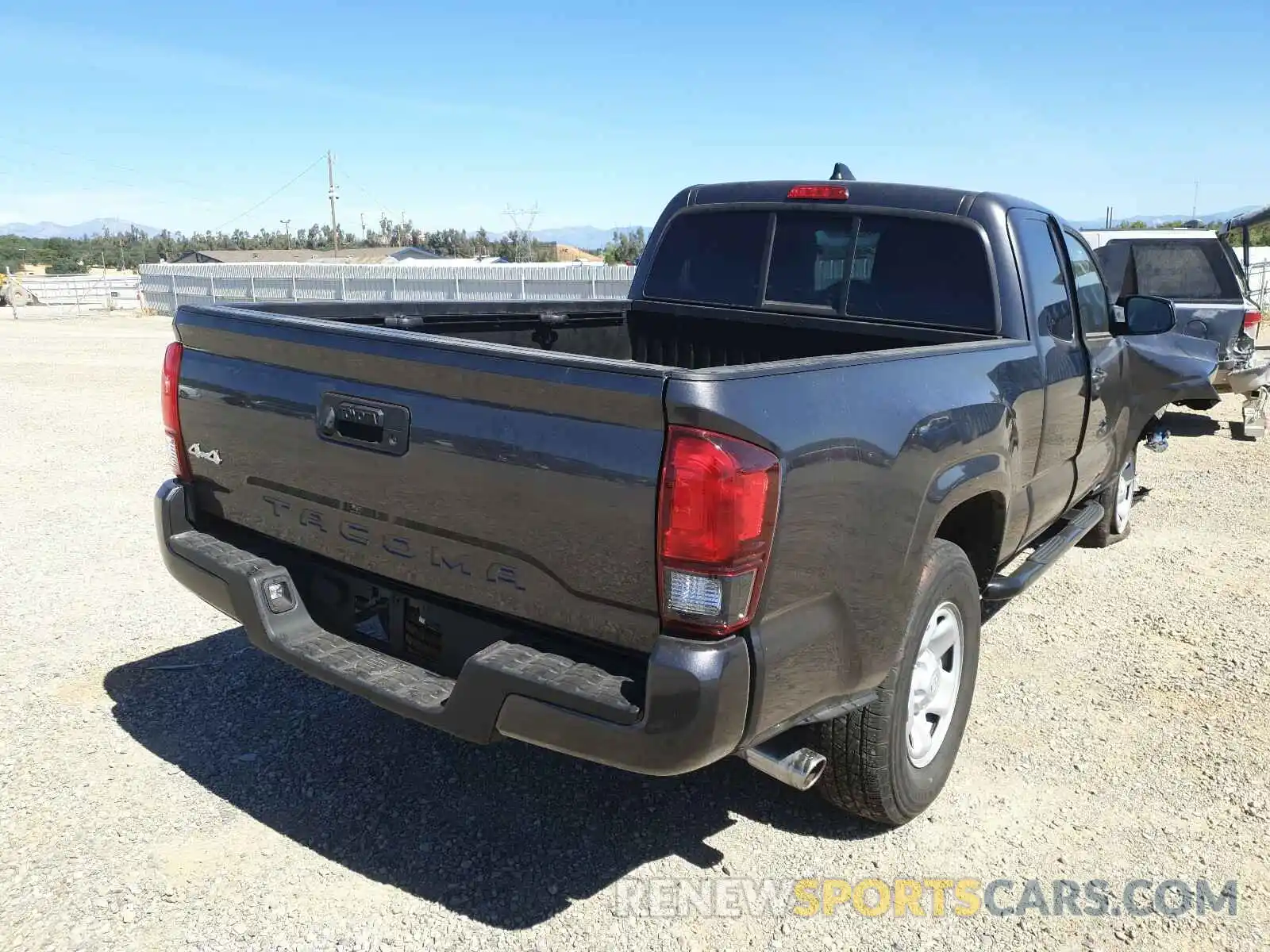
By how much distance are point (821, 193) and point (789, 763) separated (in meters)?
2.71

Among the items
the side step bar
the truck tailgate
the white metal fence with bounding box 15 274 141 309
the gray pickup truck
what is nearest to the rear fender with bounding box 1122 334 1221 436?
the side step bar

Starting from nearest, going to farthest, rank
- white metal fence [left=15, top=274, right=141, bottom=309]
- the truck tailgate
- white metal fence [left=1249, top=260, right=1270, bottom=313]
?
the truck tailgate, white metal fence [left=1249, top=260, right=1270, bottom=313], white metal fence [left=15, top=274, right=141, bottom=309]

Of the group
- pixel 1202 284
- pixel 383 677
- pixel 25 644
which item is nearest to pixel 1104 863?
pixel 383 677

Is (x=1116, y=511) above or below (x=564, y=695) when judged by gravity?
below

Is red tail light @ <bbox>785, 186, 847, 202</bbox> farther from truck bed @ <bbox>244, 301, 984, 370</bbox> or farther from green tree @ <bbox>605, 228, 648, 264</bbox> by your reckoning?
green tree @ <bbox>605, 228, 648, 264</bbox>

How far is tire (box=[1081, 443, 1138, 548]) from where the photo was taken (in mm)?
6277

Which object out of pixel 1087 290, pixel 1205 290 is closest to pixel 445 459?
pixel 1087 290

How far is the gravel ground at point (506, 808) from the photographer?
2867 mm

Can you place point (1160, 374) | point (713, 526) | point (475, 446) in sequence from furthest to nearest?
1. point (1160, 374)
2. point (475, 446)
3. point (713, 526)

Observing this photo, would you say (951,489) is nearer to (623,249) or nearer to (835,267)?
(835,267)

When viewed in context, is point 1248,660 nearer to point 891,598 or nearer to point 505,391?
point 891,598

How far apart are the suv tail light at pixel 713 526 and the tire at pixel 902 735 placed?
836 mm

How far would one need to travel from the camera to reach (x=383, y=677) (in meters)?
2.87

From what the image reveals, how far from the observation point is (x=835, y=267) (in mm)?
4473
